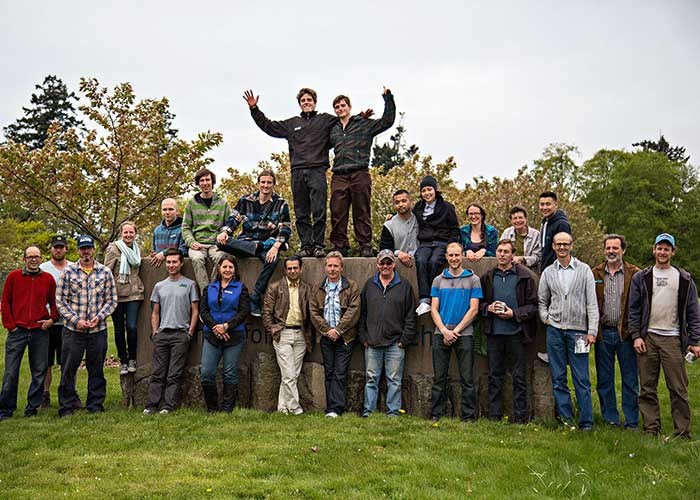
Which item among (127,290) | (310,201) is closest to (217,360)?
(127,290)

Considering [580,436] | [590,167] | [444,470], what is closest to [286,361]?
[444,470]

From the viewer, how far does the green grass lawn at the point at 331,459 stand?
18.2 feet

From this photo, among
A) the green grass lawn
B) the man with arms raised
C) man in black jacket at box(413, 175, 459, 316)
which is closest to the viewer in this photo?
the green grass lawn

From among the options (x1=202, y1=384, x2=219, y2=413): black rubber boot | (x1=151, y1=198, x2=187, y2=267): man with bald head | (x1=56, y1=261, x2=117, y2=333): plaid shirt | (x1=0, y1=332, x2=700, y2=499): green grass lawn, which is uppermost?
(x1=151, y1=198, x2=187, y2=267): man with bald head

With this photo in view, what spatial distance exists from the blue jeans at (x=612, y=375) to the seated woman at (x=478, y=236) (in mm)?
1785

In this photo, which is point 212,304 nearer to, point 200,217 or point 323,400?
point 200,217

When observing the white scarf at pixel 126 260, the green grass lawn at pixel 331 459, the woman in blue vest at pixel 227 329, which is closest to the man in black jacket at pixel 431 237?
the green grass lawn at pixel 331 459

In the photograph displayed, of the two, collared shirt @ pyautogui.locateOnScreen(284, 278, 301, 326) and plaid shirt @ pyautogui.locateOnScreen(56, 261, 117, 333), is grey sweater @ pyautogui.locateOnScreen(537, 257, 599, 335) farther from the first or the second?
plaid shirt @ pyautogui.locateOnScreen(56, 261, 117, 333)

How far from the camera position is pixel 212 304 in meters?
8.38

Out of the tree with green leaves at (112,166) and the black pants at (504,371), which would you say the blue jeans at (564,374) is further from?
the tree with green leaves at (112,166)

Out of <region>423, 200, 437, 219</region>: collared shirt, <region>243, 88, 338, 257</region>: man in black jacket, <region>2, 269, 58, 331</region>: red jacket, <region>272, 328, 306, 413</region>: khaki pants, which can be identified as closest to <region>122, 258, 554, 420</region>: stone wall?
<region>272, 328, 306, 413</region>: khaki pants

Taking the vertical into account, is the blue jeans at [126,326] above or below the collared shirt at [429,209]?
below

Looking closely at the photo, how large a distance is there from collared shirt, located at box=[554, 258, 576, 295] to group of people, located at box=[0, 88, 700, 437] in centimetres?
1

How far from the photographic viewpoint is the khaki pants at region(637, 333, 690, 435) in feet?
23.0
